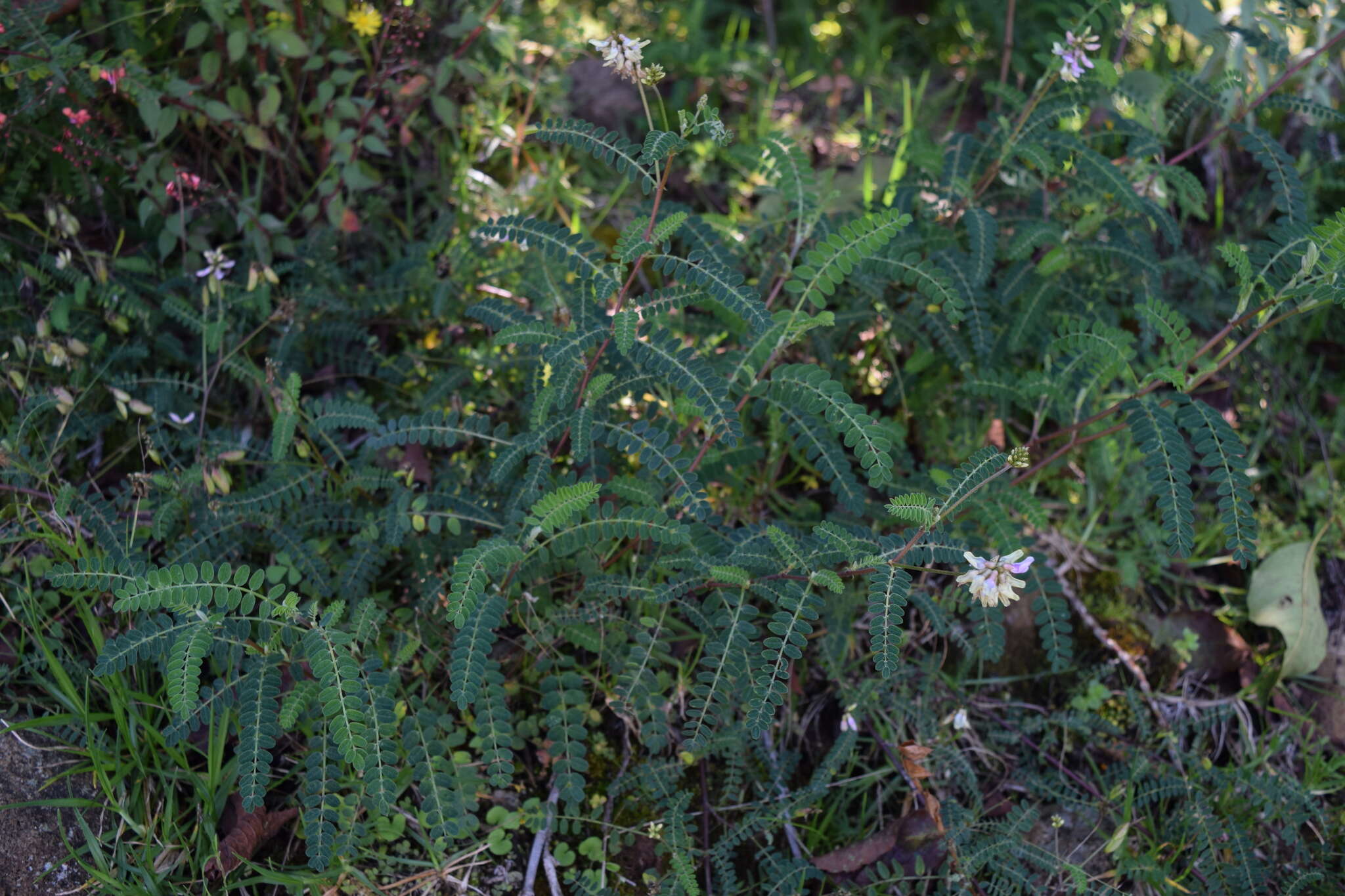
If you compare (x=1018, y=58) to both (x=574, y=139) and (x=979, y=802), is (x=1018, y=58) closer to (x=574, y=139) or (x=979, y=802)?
(x=574, y=139)

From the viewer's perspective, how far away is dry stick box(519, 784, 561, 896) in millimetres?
2250

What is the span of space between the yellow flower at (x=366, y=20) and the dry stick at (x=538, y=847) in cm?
233

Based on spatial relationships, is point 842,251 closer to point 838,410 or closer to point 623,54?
point 838,410

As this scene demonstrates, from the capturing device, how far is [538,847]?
229 centimetres

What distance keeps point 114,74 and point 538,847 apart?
7.70 ft

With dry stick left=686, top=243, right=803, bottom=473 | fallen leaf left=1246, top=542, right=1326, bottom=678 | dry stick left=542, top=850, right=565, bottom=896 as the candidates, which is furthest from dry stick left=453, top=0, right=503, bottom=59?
fallen leaf left=1246, top=542, right=1326, bottom=678

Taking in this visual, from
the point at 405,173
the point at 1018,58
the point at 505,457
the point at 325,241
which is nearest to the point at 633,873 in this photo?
the point at 505,457

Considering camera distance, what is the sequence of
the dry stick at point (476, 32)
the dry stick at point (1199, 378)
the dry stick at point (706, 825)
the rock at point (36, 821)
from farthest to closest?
1. the dry stick at point (476, 32)
2. the dry stick at point (706, 825)
3. the dry stick at point (1199, 378)
4. the rock at point (36, 821)

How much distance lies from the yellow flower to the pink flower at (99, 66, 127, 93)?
2.21 ft

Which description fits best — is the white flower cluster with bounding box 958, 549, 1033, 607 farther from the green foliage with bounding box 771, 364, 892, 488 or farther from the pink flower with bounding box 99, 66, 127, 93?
the pink flower with bounding box 99, 66, 127, 93

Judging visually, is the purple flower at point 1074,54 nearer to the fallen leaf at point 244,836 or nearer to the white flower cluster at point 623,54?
the white flower cluster at point 623,54

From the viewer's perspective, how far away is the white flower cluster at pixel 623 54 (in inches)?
81.2

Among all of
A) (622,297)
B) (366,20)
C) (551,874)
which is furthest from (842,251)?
(366,20)

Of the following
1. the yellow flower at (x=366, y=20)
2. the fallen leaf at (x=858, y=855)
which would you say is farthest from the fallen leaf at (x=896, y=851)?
the yellow flower at (x=366, y=20)
